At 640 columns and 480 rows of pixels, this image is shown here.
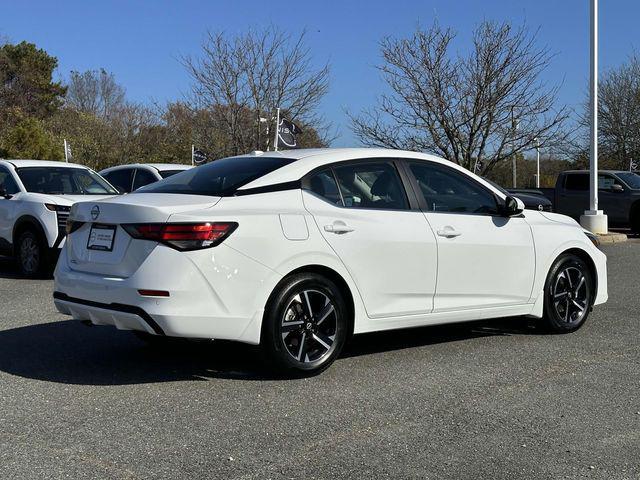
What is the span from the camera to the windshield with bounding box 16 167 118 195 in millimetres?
11352

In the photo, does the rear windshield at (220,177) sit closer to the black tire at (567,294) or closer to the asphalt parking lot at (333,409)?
the asphalt parking lot at (333,409)

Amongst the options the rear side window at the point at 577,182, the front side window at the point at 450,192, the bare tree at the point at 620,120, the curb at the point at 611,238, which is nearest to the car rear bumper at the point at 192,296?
the front side window at the point at 450,192

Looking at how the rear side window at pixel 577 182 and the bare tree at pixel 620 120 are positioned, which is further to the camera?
the bare tree at pixel 620 120

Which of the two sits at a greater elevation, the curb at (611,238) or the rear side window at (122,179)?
the rear side window at (122,179)

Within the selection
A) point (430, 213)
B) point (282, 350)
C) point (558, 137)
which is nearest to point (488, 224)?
point (430, 213)

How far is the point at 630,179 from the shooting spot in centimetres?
2000

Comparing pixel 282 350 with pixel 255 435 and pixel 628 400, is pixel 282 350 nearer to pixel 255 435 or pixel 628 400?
pixel 255 435

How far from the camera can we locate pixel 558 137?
2238 centimetres

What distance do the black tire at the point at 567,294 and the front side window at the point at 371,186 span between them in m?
1.77

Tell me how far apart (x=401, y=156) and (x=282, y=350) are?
1.92m

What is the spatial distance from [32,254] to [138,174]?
4039 mm

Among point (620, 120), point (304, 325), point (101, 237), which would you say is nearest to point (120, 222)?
point (101, 237)

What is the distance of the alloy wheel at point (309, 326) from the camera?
5.31 metres

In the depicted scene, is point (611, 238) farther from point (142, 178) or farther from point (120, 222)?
point (120, 222)
